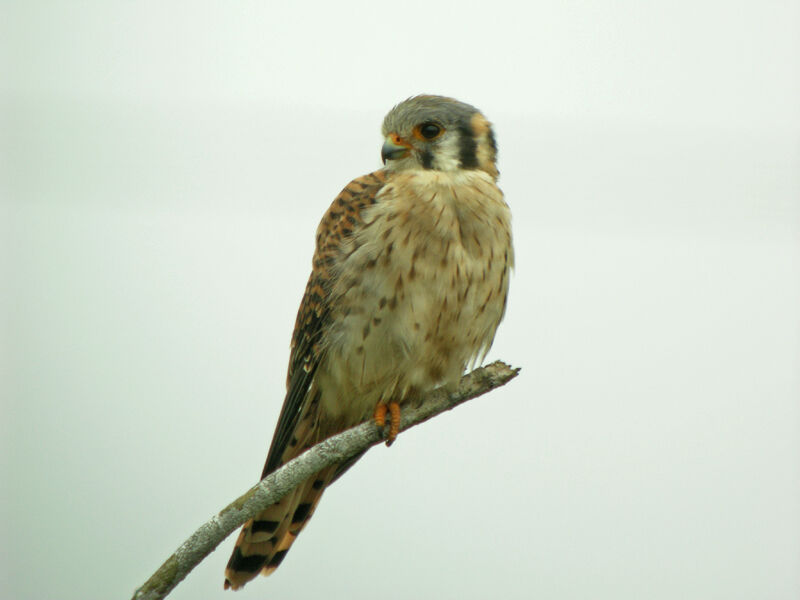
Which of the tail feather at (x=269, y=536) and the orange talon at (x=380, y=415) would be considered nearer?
the orange talon at (x=380, y=415)

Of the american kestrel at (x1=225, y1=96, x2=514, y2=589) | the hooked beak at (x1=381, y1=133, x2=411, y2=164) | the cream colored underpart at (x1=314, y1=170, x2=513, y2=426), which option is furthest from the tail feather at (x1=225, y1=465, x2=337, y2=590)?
the hooked beak at (x1=381, y1=133, x2=411, y2=164)

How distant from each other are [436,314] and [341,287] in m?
0.31

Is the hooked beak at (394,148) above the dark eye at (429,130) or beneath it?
beneath

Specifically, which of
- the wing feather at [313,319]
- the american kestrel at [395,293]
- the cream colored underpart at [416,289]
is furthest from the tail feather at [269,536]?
the cream colored underpart at [416,289]

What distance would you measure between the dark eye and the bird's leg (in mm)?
901

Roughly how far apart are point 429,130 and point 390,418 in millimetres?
971

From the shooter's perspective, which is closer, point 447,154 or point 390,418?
point 390,418

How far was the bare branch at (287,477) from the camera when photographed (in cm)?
212

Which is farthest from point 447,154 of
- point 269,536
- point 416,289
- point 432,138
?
point 269,536

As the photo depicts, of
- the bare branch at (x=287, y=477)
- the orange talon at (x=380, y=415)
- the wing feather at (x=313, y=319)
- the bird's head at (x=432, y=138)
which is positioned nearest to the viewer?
the bare branch at (x=287, y=477)

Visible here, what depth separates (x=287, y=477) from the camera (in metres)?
2.30

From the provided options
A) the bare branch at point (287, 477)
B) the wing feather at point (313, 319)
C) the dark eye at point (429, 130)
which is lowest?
the bare branch at point (287, 477)

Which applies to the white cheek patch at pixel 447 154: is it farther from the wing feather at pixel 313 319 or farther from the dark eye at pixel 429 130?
the wing feather at pixel 313 319

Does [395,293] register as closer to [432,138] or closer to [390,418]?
[390,418]
